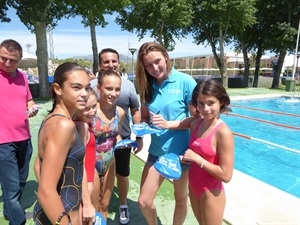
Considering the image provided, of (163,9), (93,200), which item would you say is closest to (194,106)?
(93,200)

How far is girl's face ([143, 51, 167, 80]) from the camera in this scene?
2562mm

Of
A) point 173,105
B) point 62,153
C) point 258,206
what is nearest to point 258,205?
point 258,206

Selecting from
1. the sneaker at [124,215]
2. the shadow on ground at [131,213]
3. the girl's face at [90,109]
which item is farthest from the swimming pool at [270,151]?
the girl's face at [90,109]

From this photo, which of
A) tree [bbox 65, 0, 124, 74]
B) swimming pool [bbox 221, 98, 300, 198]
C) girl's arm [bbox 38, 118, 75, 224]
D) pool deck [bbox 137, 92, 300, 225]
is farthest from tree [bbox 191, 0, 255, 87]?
girl's arm [bbox 38, 118, 75, 224]

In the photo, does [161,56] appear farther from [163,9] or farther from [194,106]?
[163,9]

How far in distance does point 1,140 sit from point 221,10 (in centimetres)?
2253

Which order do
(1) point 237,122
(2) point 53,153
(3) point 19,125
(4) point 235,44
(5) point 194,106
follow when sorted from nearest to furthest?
(2) point 53,153 < (5) point 194,106 < (3) point 19,125 < (1) point 237,122 < (4) point 235,44

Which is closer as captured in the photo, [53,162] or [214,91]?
[53,162]

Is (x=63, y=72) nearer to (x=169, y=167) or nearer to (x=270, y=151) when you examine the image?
(x=169, y=167)

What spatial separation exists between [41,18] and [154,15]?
9.99 m

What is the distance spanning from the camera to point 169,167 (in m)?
2.24

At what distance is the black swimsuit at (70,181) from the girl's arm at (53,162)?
118 mm

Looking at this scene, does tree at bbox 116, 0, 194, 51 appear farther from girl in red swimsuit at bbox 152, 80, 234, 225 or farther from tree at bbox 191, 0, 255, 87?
girl in red swimsuit at bbox 152, 80, 234, 225

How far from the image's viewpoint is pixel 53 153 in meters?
1.42
